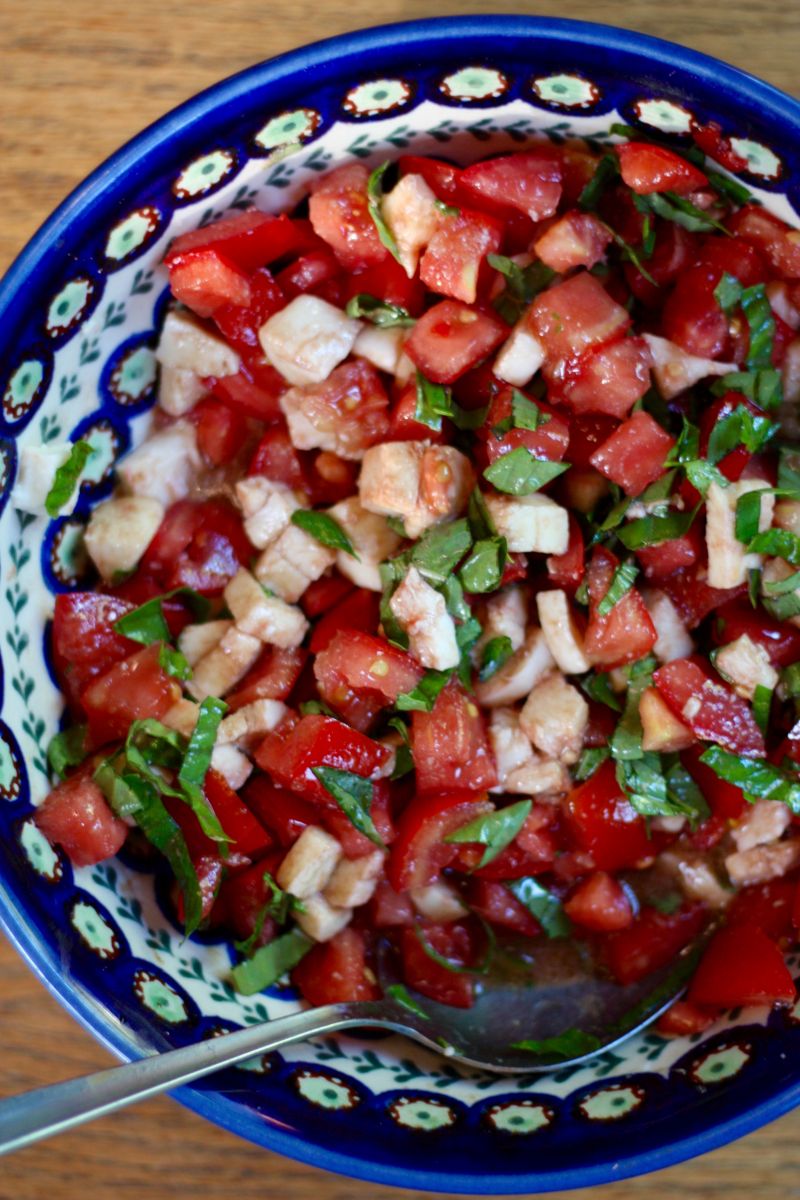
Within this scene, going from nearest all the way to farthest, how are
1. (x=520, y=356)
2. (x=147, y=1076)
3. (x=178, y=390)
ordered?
(x=147, y=1076), (x=520, y=356), (x=178, y=390)

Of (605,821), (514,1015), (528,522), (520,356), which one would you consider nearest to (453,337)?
(520,356)

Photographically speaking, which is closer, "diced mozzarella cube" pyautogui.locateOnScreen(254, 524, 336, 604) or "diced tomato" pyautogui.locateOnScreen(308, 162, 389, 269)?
"diced tomato" pyautogui.locateOnScreen(308, 162, 389, 269)

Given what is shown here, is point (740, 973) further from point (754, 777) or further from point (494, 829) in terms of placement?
point (494, 829)

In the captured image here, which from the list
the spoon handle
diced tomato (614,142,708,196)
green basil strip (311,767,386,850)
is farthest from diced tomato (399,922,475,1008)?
diced tomato (614,142,708,196)

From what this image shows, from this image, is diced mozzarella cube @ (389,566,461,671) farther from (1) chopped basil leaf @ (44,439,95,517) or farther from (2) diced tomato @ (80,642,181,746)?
(1) chopped basil leaf @ (44,439,95,517)

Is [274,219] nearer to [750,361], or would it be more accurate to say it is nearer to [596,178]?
[596,178]

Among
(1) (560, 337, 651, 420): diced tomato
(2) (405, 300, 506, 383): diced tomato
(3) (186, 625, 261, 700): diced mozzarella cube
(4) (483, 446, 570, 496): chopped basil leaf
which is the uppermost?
(2) (405, 300, 506, 383): diced tomato

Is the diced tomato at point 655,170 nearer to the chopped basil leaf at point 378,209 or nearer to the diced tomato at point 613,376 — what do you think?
the diced tomato at point 613,376

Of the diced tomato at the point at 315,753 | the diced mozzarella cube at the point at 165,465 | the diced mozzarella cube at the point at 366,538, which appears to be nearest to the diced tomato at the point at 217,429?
the diced mozzarella cube at the point at 165,465
